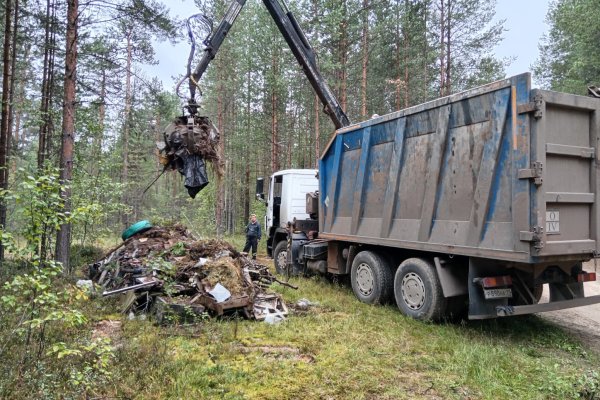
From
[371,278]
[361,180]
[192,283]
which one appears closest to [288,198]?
[361,180]

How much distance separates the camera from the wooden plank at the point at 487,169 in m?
4.46

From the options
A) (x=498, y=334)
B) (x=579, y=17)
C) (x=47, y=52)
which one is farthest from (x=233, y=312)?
(x=579, y=17)

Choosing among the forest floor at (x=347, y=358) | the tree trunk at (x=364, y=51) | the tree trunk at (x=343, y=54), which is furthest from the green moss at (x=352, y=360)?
the tree trunk at (x=343, y=54)

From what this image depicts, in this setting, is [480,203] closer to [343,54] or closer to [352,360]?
[352,360]

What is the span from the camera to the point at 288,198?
32.6ft

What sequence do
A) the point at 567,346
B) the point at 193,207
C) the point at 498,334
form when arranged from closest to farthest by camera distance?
the point at 567,346 < the point at 498,334 < the point at 193,207

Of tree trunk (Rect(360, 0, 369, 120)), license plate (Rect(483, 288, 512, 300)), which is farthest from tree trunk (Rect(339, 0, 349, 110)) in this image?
license plate (Rect(483, 288, 512, 300))

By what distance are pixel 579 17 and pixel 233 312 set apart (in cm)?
1668

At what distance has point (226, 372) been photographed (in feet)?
12.1

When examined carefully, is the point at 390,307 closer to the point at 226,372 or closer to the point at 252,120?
the point at 226,372

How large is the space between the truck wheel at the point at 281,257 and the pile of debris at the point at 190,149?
4.14m

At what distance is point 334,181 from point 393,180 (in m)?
1.74

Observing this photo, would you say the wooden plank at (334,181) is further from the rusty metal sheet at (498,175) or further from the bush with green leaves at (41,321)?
the bush with green leaves at (41,321)

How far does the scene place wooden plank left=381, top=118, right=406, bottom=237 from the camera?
599cm
